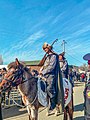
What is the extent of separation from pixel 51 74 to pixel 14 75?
3.56 ft

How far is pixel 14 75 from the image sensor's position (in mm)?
5137

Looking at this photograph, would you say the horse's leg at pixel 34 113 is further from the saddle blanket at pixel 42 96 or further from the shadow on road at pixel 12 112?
the shadow on road at pixel 12 112

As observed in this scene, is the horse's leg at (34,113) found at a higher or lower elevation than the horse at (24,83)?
lower

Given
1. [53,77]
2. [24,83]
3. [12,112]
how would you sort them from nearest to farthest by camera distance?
[24,83], [53,77], [12,112]

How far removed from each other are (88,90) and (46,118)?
11.5 ft

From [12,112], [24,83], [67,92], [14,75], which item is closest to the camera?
[14,75]

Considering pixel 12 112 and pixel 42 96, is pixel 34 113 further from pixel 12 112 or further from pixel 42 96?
pixel 12 112

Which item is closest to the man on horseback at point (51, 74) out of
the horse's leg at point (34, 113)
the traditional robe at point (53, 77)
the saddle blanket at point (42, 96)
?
the traditional robe at point (53, 77)

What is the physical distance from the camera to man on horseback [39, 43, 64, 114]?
5652 mm

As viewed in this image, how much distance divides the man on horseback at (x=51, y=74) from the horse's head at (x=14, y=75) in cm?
66

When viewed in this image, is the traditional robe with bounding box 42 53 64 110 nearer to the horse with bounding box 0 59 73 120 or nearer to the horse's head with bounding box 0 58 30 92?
the horse with bounding box 0 59 73 120

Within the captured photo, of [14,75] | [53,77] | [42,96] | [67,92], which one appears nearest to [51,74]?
[53,77]

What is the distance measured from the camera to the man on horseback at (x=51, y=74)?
5652 mm

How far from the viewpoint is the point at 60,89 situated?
5.86m
